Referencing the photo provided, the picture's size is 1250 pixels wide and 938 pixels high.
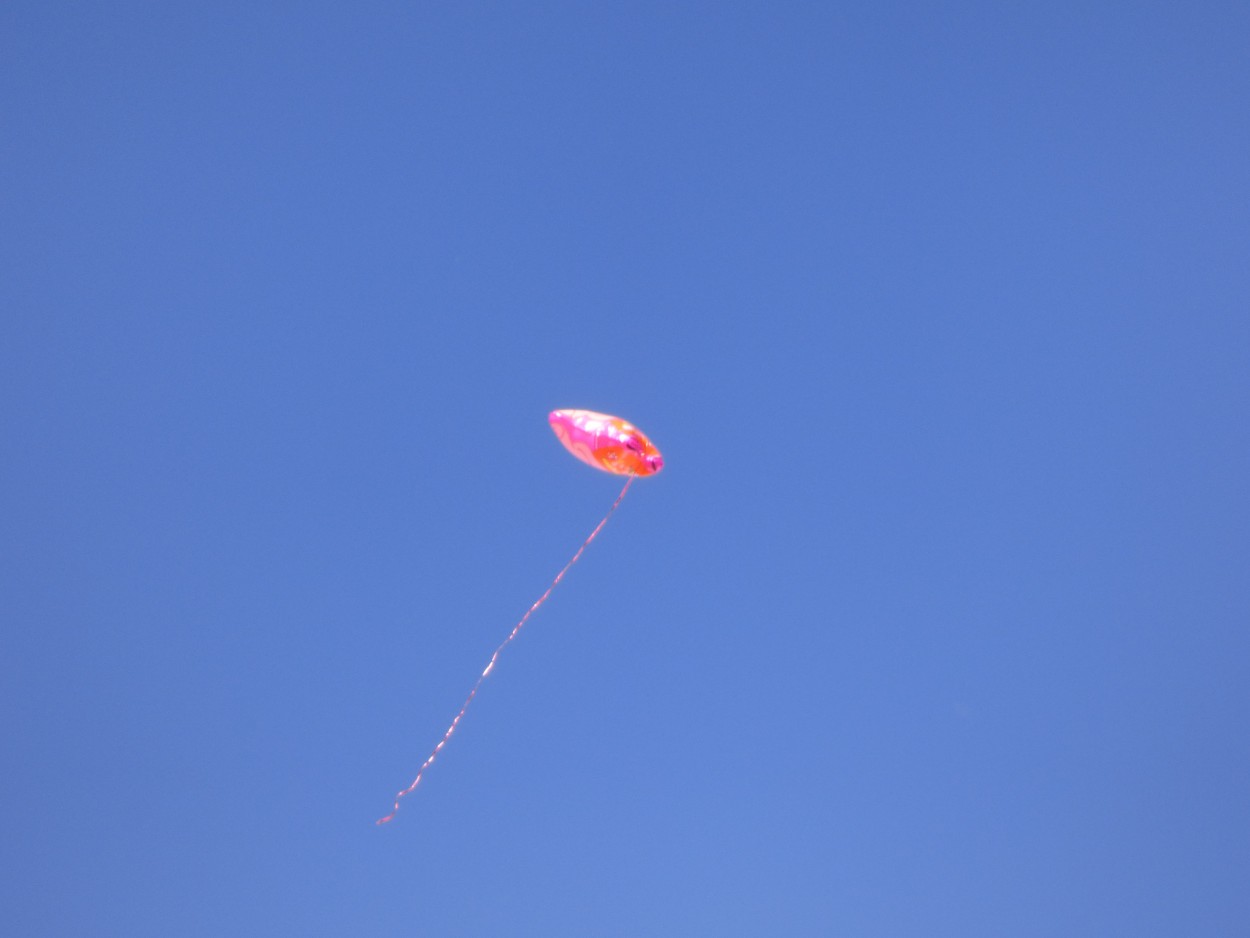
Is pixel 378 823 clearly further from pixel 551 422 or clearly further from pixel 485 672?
pixel 551 422

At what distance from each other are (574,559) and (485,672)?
0.43m

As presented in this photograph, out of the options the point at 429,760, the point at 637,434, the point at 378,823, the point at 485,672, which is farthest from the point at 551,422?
the point at 378,823

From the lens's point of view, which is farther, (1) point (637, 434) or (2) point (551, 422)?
(2) point (551, 422)

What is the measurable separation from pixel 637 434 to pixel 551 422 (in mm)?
362

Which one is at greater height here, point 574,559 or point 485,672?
point 574,559

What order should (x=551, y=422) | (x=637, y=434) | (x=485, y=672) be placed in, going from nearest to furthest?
1. (x=637, y=434)
2. (x=551, y=422)
3. (x=485, y=672)

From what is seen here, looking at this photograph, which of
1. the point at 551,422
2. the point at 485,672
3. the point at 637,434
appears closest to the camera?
the point at 637,434

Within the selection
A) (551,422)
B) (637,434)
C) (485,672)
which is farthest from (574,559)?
(637,434)

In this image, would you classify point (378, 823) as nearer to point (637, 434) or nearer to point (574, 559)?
point (574, 559)

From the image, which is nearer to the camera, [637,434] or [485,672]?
[637,434]

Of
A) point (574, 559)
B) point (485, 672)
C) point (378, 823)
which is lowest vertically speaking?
point (378, 823)

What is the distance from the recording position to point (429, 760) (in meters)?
4.04

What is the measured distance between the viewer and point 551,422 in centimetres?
344

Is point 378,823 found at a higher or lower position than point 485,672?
lower
